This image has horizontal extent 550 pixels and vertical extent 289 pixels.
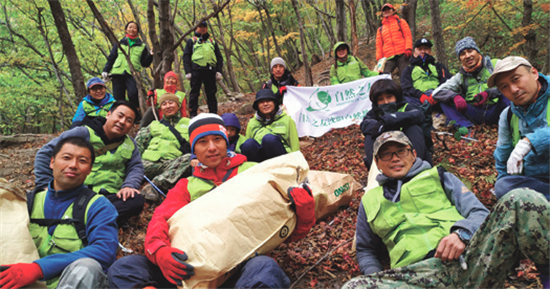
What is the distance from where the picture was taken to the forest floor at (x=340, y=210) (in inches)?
124

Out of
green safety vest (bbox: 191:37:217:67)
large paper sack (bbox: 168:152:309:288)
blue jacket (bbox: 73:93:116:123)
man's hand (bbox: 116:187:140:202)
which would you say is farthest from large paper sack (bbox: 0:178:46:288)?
green safety vest (bbox: 191:37:217:67)

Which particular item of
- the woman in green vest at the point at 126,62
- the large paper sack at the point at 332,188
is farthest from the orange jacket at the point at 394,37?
the woman in green vest at the point at 126,62

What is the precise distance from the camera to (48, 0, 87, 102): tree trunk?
30.0ft

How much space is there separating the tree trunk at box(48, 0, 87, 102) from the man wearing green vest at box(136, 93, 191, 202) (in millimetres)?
5271

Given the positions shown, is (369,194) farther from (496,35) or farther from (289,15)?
(289,15)

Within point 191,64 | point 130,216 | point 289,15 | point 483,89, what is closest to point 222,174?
point 130,216

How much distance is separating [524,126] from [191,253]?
11.5 ft

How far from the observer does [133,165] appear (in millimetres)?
4668

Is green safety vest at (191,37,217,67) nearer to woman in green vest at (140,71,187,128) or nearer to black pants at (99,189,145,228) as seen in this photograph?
woman in green vest at (140,71,187,128)

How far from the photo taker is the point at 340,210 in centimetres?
440

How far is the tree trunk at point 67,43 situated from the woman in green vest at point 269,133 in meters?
6.87

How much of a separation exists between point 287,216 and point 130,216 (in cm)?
282

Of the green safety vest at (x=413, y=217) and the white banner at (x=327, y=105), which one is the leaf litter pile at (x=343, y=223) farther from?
the white banner at (x=327, y=105)

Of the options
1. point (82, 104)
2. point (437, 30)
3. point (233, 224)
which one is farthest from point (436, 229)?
point (437, 30)
